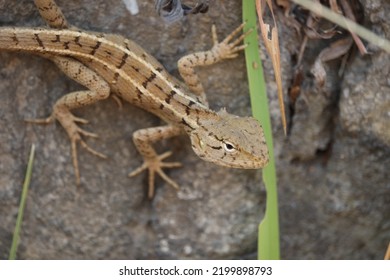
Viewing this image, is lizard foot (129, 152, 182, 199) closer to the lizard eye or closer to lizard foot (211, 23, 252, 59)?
the lizard eye

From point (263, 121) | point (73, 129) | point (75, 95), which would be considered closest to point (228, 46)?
point (263, 121)

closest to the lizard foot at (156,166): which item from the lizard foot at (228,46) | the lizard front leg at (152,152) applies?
the lizard front leg at (152,152)

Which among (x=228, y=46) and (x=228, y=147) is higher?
(x=228, y=46)

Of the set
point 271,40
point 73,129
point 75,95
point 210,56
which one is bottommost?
point 73,129

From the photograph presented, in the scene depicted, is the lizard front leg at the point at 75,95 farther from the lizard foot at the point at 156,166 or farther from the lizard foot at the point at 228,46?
the lizard foot at the point at 228,46

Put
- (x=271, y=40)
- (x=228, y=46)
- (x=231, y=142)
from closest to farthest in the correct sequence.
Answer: (x=271, y=40) < (x=231, y=142) < (x=228, y=46)

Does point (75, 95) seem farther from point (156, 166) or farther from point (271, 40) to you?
point (271, 40)

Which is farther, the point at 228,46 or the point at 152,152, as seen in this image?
the point at 152,152

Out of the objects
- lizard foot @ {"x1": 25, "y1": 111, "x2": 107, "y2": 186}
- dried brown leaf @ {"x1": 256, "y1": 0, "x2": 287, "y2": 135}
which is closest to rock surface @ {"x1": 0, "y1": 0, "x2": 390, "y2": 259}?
lizard foot @ {"x1": 25, "y1": 111, "x2": 107, "y2": 186}

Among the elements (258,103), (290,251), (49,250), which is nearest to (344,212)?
(290,251)
